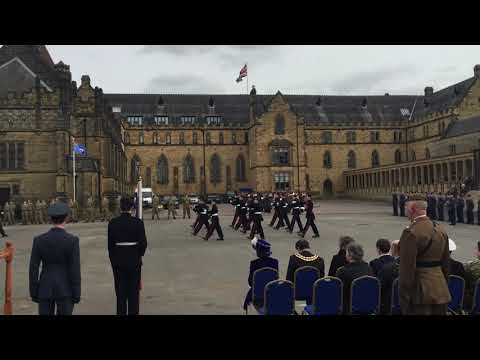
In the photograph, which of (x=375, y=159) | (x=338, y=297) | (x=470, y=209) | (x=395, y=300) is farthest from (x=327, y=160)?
(x=338, y=297)

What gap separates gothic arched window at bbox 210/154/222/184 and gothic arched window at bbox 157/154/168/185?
21.2ft

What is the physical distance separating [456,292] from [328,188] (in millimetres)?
69696

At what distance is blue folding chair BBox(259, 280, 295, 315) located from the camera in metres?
6.33

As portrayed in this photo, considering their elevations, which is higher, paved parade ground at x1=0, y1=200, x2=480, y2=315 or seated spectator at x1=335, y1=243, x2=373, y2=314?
seated spectator at x1=335, y1=243, x2=373, y2=314

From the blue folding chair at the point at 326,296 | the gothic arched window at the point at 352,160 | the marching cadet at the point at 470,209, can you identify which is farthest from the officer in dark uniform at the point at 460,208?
the gothic arched window at the point at 352,160

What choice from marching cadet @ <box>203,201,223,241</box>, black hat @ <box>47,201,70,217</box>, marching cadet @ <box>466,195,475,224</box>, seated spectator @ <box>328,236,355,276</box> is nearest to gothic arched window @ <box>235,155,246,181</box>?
marching cadet @ <box>466,195,475,224</box>

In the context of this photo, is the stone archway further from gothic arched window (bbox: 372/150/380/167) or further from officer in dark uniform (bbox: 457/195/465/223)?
officer in dark uniform (bbox: 457/195/465/223)

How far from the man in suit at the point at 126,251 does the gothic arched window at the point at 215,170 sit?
66.9 m

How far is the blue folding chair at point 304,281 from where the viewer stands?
718 cm

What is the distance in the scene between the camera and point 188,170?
74.0 m

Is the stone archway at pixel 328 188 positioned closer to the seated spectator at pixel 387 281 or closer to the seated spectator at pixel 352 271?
the seated spectator at pixel 387 281

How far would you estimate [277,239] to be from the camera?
64.8 ft

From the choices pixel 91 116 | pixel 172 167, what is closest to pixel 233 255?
pixel 91 116
